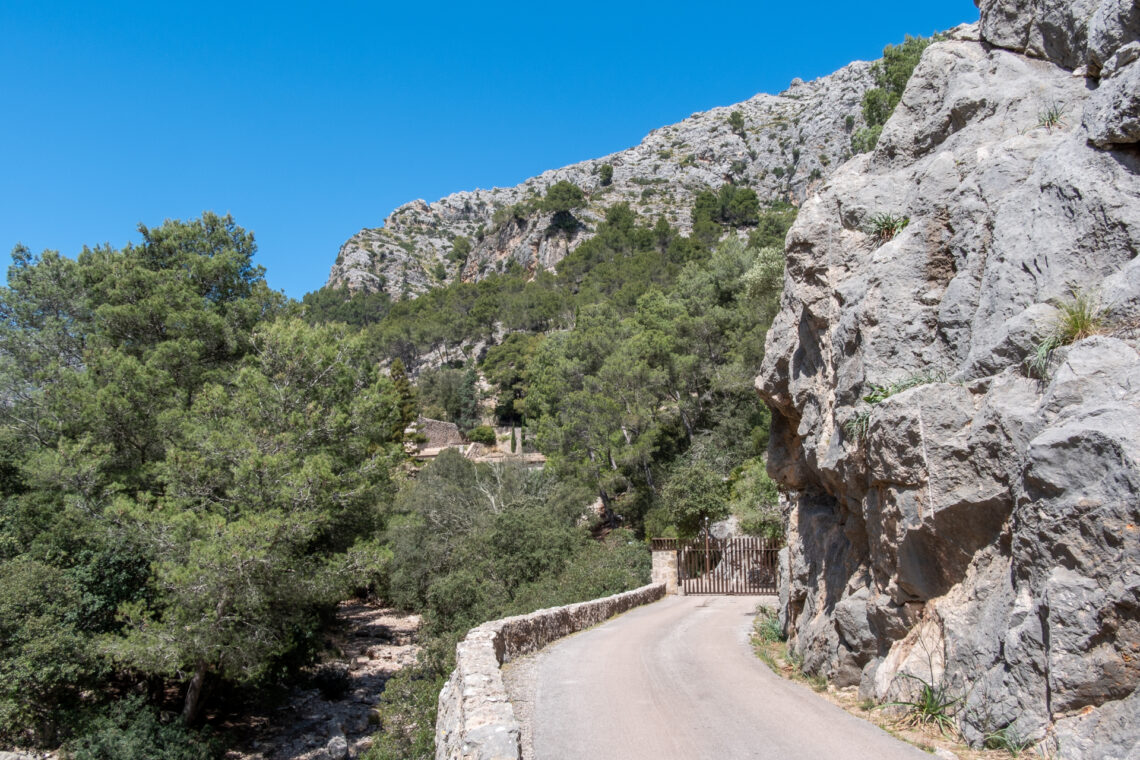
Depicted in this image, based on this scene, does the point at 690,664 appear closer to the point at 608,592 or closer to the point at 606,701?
the point at 606,701

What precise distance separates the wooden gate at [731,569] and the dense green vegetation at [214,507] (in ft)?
4.18

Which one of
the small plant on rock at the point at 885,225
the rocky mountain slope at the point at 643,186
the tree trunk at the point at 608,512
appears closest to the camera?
the small plant on rock at the point at 885,225

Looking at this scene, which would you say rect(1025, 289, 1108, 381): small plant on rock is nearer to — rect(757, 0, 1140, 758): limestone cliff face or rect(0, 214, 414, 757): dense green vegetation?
rect(757, 0, 1140, 758): limestone cliff face

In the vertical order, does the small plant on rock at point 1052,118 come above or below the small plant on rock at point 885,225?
above

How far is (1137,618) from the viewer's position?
4.98 m

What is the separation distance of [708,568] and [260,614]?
44.0 feet

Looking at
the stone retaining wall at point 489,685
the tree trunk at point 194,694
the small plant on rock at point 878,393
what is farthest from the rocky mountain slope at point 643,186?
the tree trunk at point 194,694

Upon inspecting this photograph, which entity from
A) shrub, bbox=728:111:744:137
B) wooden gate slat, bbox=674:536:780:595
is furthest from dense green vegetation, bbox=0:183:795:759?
shrub, bbox=728:111:744:137

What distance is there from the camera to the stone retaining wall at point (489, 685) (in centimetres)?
620

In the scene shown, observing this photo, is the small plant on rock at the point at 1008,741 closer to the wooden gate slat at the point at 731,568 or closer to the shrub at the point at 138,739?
the shrub at the point at 138,739

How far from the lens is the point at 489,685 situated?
8117mm

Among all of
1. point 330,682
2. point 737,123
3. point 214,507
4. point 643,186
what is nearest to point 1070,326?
point 214,507

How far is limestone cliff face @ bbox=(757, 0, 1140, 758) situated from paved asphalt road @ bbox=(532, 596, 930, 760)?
2.86 feet

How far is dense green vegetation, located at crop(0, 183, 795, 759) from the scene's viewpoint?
14727mm
